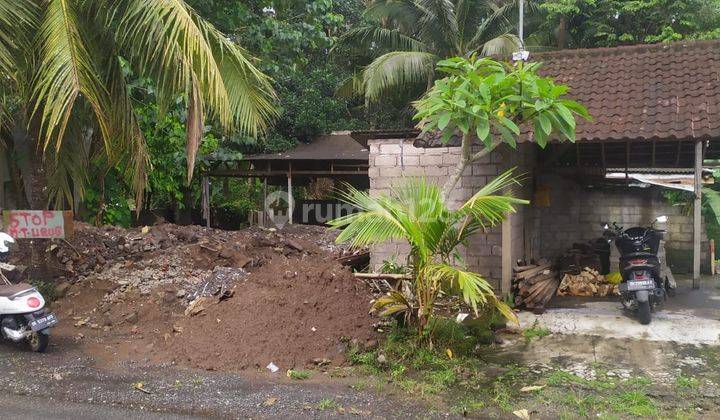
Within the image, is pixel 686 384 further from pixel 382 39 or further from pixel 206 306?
pixel 382 39

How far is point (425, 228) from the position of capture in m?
5.64

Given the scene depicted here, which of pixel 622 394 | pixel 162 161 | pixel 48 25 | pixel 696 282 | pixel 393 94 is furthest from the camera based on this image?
pixel 393 94

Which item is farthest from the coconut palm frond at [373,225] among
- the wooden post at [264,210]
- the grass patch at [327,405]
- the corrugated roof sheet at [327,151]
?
the wooden post at [264,210]

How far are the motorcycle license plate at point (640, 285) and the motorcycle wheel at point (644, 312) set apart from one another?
0.17 metres

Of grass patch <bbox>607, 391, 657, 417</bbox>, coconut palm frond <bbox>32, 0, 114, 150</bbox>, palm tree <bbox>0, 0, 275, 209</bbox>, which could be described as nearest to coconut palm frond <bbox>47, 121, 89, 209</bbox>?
palm tree <bbox>0, 0, 275, 209</bbox>

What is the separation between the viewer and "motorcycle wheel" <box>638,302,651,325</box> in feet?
22.0

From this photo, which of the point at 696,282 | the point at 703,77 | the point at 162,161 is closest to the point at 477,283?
the point at 696,282

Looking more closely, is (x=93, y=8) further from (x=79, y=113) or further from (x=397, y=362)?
(x=397, y=362)

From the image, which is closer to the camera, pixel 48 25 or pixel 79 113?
pixel 48 25

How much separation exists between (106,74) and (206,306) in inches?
123

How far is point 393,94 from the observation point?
19562 mm

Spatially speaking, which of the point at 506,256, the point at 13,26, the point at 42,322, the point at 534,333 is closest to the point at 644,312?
the point at 534,333

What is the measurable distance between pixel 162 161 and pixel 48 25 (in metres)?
8.51

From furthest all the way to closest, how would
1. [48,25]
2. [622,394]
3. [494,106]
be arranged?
[48,25], [494,106], [622,394]
